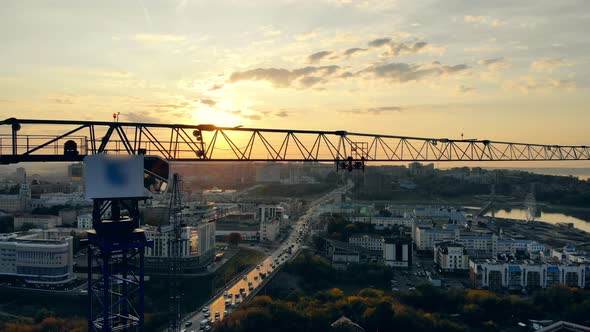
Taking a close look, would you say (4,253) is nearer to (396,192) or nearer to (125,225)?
(125,225)

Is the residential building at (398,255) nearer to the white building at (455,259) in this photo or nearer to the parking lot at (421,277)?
the parking lot at (421,277)

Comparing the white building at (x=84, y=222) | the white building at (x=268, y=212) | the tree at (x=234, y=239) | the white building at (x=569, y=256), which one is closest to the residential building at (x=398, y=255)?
the white building at (x=569, y=256)

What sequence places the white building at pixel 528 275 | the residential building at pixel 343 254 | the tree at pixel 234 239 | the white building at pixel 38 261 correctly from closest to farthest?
the white building at pixel 528 275 → the white building at pixel 38 261 → the residential building at pixel 343 254 → the tree at pixel 234 239

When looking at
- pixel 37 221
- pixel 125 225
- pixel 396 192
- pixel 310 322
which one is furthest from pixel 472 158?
pixel 396 192

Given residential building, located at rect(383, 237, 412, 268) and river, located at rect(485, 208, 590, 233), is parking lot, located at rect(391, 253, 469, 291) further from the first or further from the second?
river, located at rect(485, 208, 590, 233)

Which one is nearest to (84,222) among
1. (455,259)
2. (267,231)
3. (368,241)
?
(267,231)
